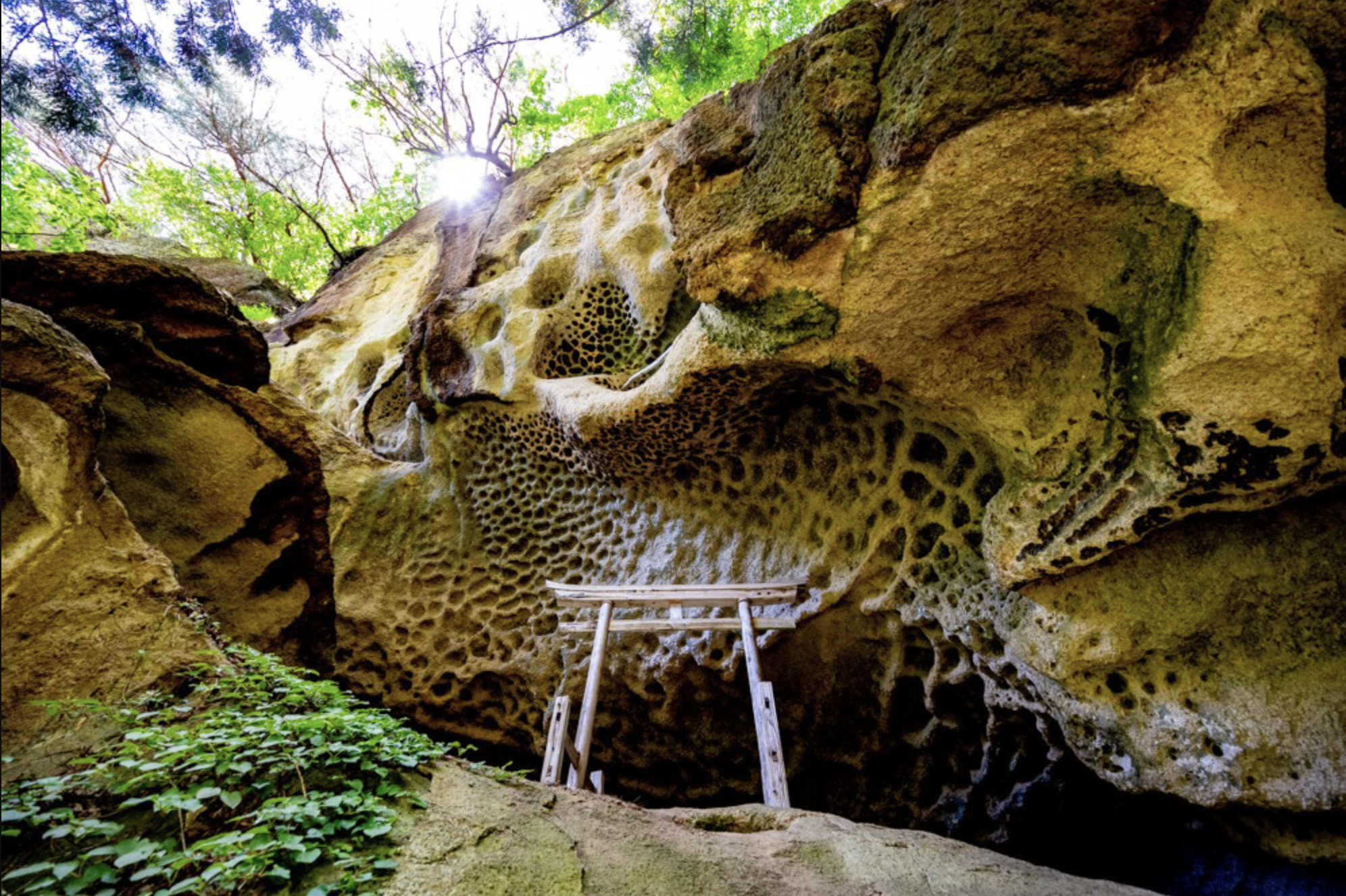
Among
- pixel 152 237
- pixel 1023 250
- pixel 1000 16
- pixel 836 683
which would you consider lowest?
pixel 836 683

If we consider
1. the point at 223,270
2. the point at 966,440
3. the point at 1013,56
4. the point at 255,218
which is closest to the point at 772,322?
the point at 966,440

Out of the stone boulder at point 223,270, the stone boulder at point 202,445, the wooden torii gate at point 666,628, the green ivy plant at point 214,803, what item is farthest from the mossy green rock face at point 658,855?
the stone boulder at point 223,270

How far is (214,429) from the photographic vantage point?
159 inches

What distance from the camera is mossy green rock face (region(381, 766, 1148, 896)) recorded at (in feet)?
→ 6.16

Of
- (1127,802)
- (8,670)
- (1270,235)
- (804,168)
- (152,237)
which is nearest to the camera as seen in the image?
(8,670)

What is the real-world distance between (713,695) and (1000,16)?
4.88m

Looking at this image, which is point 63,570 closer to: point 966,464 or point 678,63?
point 966,464

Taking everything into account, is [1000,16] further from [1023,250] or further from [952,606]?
[952,606]

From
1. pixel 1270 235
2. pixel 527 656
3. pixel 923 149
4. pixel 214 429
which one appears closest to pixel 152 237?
pixel 214 429

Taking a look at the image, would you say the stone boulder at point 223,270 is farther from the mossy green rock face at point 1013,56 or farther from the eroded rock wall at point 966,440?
the mossy green rock face at point 1013,56

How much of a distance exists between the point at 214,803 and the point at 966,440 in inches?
169

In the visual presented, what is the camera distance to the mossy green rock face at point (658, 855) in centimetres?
188

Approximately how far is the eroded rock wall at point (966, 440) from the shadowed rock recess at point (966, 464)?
0.02 m

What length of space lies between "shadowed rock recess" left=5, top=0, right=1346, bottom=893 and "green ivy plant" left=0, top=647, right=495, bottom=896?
210cm
